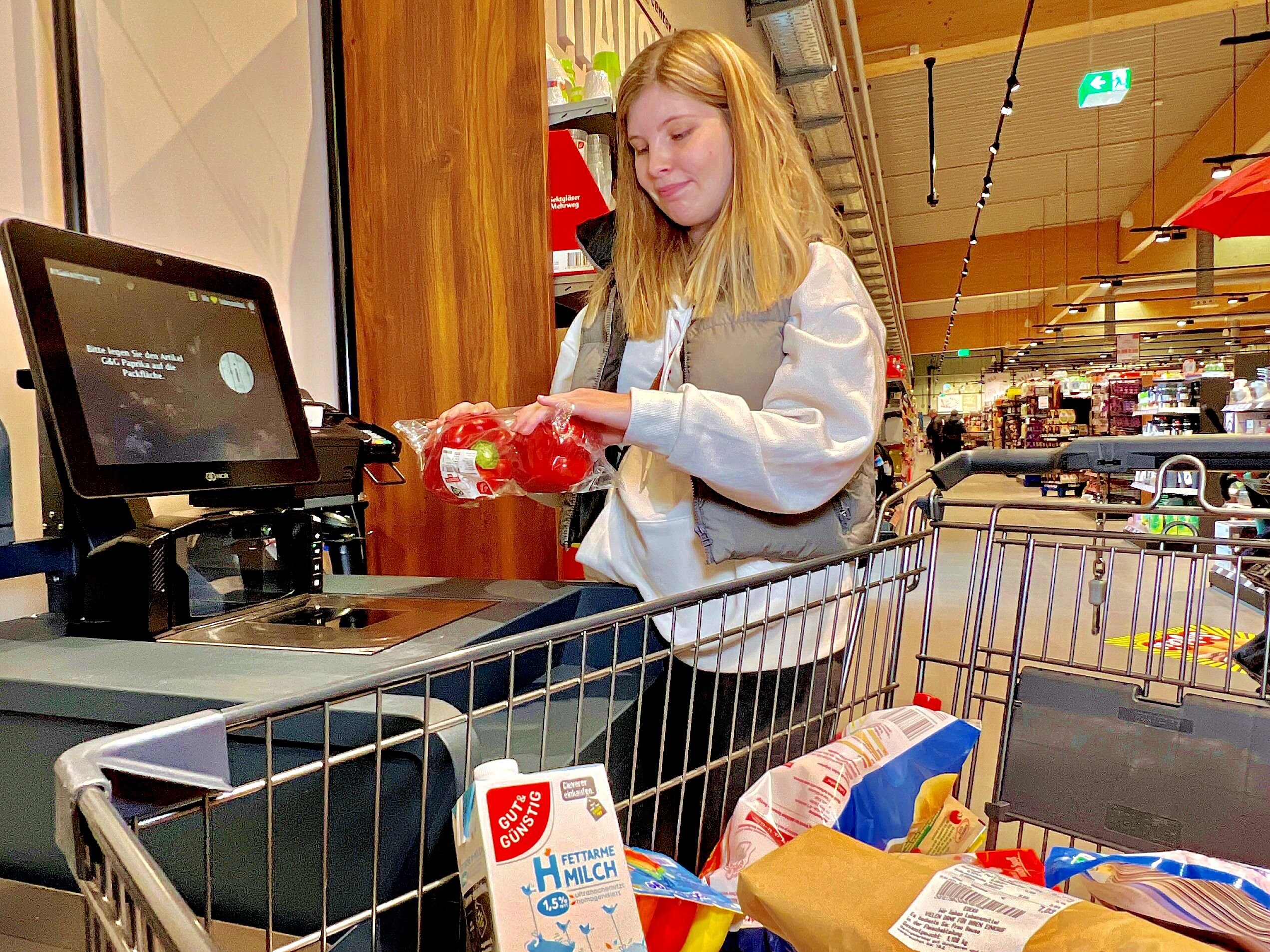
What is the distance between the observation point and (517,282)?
6.21ft

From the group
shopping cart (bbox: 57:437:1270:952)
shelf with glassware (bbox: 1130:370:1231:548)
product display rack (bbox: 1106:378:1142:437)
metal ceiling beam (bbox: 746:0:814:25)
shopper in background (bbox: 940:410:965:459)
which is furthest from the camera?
shopper in background (bbox: 940:410:965:459)

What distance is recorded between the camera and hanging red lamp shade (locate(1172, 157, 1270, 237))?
5.11 meters

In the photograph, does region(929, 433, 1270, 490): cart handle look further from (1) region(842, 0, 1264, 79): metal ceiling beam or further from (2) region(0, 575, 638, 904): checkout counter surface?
(1) region(842, 0, 1264, 79): metal ceiling beam

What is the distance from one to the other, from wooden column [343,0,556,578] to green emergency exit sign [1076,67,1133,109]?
579cm

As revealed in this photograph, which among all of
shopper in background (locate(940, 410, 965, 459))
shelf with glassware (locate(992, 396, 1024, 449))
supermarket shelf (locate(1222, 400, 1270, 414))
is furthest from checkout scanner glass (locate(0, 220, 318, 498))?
shopper in background (locate(940, 410, 965, 459))

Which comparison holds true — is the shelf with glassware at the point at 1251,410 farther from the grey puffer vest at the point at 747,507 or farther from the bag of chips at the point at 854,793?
the bag of chips at the point at 854,793

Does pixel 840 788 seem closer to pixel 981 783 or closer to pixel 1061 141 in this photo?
pixel 981 783

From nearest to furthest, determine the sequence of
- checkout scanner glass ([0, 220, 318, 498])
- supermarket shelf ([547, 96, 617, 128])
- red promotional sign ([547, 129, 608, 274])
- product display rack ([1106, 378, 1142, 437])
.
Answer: checkout scanner glass ([0, 220, 318, 498]), supermarket shelf ([547, 96, 617, 128]), red promotional sign ([547, 129, 608, 274]), product display rack ([1106, 378, 1142, 437])

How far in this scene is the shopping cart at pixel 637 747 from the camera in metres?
0.48

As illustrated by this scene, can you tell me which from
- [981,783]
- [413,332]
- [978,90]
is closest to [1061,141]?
[978,90]

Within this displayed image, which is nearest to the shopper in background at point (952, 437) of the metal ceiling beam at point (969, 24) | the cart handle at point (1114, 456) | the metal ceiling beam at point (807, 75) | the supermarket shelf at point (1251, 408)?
the metal ceiling beam at point (969, 24)

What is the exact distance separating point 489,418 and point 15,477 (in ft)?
2.43

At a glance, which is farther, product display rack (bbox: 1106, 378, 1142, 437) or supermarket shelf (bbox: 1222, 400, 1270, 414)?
product display rack (bbox: 1106, 378, 1142, 437)

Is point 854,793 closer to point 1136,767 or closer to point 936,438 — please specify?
point 1136,767
